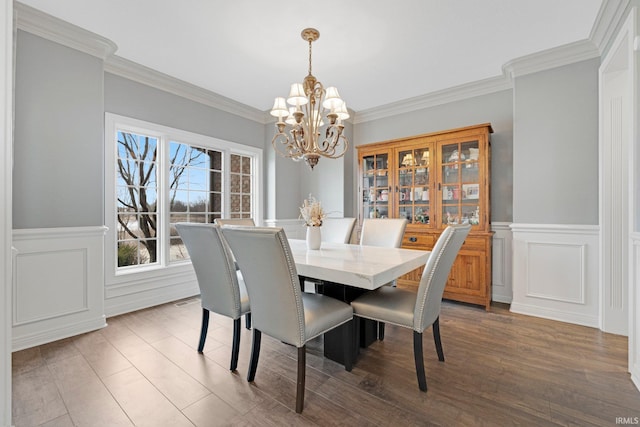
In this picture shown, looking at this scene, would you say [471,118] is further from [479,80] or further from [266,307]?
[266,307]

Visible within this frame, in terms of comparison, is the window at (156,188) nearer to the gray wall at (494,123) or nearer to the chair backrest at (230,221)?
the chair backrest at (230,221)

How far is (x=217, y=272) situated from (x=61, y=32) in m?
2.49

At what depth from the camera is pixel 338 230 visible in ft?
10.7

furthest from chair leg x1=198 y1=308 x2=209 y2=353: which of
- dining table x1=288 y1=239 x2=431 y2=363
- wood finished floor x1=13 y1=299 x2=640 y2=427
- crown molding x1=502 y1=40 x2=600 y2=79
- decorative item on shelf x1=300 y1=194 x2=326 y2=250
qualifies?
crown molding x1=502 y1=40 x2=600 y2=79

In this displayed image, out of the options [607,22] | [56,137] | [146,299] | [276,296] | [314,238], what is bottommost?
[146,299]

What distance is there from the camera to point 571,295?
2.78m

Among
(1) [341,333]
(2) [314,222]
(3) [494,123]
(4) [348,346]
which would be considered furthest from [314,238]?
(3) [494,123]

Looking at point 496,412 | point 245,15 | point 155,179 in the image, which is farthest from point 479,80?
point 155,179

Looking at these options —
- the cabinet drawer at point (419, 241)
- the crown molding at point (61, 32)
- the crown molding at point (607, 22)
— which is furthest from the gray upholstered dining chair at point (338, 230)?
the crown molding at point (61, 32)

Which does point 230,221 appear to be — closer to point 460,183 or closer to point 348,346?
point 348,346

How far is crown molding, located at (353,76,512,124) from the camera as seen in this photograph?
344 cm

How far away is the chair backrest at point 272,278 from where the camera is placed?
150 cm

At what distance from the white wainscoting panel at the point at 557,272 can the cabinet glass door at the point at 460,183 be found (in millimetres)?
468

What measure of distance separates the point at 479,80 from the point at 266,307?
A: 3.53 m
